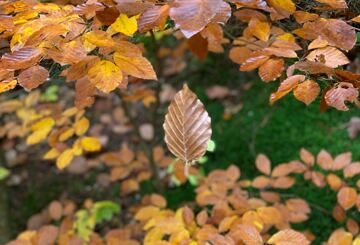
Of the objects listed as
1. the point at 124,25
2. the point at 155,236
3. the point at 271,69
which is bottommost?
the point at 155,236

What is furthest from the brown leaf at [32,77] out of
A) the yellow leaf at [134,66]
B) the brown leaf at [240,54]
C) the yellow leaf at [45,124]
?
the yellow leaf at [45,124]

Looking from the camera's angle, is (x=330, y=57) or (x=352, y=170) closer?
(x=330, y=57)

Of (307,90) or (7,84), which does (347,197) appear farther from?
(7,84)

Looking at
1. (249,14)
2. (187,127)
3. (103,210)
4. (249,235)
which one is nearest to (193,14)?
(187,127)

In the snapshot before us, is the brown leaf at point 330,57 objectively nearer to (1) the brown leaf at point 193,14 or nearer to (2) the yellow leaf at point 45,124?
(1) the brown leaf at point 193,14

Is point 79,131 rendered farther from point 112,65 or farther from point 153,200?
point 112,65

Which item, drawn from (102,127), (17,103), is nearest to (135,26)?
(17,103)
